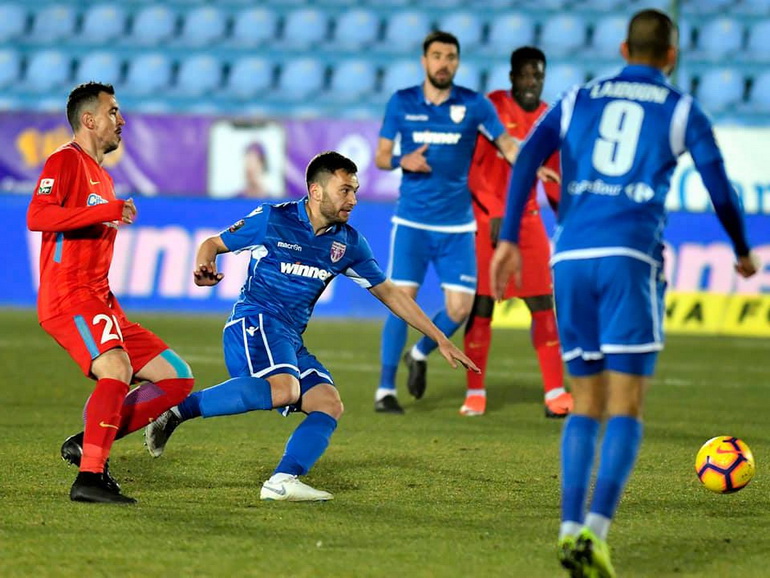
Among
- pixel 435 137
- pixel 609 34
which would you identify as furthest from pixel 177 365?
pixel 609 34

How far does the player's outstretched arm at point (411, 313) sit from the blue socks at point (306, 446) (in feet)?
1.76

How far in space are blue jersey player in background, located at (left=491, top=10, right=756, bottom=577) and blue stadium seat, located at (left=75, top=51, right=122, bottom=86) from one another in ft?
46.5

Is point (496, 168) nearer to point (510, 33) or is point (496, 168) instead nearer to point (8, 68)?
point (510, 33)

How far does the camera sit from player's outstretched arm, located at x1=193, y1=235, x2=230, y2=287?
A: 5219 mm

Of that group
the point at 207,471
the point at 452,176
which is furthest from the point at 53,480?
the point at 452,176

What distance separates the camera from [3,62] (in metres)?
18.0

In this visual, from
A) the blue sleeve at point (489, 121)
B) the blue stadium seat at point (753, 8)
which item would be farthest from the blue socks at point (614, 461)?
the blue stadium seat at point (753, 8)

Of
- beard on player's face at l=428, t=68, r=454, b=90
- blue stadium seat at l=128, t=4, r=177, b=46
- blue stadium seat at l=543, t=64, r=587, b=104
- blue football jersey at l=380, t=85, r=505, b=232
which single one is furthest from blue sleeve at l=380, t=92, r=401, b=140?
blue stadium seat at l=128, t=4, r=177, b=46

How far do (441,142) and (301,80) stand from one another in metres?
9.28

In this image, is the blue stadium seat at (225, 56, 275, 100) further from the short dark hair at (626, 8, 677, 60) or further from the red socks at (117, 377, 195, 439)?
the short dark hair at (626, 8, 677, 60)

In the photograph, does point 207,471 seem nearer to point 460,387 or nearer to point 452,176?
point 452,176

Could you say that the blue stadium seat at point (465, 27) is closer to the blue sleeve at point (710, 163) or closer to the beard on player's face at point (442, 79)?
the beard on player's face at point (442, 79)

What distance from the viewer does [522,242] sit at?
8703 mm

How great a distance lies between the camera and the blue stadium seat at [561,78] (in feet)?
54.6
